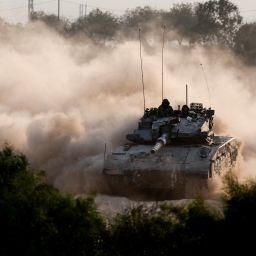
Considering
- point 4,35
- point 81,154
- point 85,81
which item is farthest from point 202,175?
point 4,35

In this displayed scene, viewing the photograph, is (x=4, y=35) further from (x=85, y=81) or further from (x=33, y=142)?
(x=33, y=142)

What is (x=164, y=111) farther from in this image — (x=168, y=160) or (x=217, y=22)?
(x=217, y=22)

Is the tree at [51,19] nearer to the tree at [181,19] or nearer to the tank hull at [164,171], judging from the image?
the tree at [181,19]

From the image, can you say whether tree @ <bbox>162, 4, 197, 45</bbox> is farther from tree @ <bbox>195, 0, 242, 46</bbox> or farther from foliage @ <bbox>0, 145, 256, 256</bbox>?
foliage @ <bbox>0, 145, 256, 256</bbox>

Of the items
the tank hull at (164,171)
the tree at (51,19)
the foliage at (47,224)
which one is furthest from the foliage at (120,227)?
the tree at (51,19)

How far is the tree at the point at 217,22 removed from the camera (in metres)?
72.1

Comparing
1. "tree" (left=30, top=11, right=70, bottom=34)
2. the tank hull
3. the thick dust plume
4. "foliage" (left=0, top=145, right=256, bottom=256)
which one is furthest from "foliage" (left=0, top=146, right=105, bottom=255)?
"tree" (left=30, top=11, right=70, bottom=34)

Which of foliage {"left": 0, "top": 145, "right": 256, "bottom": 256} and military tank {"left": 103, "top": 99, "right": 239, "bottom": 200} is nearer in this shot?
foliage {"left": 0, "top": 145, "right": 256, "bottom": 256}

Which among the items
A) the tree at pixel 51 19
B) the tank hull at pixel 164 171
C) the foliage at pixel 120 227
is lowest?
the foliage at pixel 120 227

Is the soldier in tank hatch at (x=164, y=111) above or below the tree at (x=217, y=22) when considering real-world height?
below

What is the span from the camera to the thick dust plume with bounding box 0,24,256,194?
21.5 metres

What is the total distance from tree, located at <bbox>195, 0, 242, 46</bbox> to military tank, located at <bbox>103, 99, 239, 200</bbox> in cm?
5262

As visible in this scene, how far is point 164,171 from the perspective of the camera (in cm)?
1752

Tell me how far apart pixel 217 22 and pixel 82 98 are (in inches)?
1866
